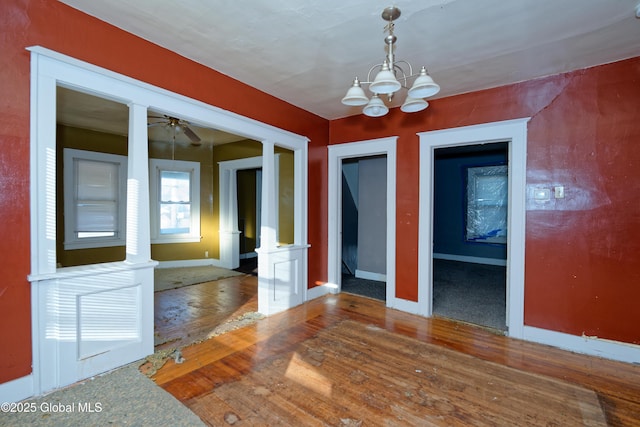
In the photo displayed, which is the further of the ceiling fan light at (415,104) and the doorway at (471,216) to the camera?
Result: the doorway at (471,216)

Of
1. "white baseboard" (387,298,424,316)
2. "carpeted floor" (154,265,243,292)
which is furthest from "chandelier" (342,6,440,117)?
"carpeted floor" (154,265,243,292)

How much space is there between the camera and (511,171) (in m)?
2.97

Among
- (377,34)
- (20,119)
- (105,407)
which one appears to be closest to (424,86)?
(377,34)

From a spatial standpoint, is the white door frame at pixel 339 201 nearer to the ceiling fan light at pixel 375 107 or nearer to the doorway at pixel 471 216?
the ceiling fan light at pixel 375 107

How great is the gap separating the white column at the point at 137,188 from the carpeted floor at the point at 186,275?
236cm

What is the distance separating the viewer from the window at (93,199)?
4.56 meters

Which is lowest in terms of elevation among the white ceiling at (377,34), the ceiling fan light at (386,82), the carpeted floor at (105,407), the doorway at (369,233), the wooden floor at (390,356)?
the wooden floor at (390,356)

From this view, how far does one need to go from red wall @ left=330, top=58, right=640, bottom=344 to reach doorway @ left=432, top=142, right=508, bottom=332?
6.51ft

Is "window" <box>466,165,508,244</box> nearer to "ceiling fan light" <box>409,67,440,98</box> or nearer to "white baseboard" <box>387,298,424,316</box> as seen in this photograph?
"white baseboard" <box>387,298,424,316</box>

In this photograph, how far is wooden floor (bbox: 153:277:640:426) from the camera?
190 centimetres

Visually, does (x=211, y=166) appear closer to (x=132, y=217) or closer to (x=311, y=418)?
(x=132, y=217)

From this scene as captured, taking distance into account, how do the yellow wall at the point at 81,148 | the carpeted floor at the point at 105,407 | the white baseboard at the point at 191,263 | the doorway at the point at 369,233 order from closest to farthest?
the carpeted floor at the point at 105,407, the yellow wall at the point at 81,148, the doorway at the point at 369,233, the white baseboard at the point at 191,263

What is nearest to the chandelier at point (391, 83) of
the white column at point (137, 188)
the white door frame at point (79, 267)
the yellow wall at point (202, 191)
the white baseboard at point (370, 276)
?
the white door frame at point (79, 267)

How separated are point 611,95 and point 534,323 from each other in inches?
86.6
